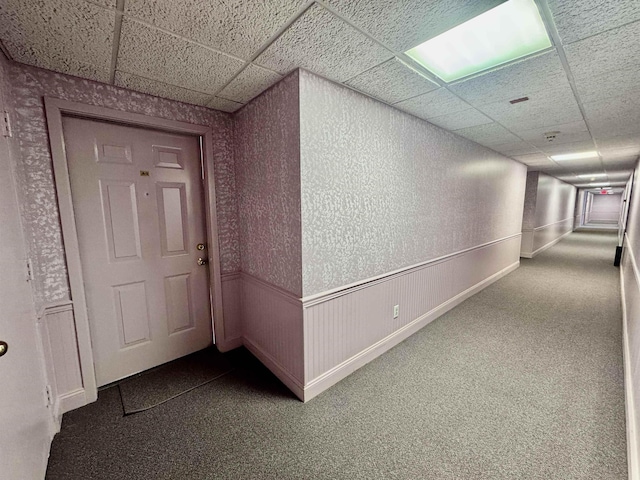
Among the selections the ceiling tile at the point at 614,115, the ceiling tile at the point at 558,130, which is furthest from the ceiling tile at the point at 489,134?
the ceiling tile at the point at 614,115

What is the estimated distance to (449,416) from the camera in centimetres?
179

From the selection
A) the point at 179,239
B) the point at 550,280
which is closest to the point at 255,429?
the point at 179,239

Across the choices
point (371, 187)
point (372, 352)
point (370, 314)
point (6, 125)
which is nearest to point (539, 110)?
point (371, 187)

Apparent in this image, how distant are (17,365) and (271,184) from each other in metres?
1.67

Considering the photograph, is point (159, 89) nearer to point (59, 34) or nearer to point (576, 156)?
point (59, 34)

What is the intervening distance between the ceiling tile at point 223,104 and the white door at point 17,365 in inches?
48.6

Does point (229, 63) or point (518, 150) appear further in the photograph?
point (518, 150)

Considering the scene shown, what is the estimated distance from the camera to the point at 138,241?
215 centimetres

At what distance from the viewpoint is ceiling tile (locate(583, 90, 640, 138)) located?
86.2 inches

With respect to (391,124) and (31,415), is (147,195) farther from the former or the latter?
(391,124)

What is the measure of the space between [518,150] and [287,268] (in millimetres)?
4454

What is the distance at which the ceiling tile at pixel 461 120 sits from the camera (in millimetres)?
2557

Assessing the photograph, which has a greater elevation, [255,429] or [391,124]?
[391,124]

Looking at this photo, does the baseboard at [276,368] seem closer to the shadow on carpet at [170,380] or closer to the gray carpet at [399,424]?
the gray carpet at [399,424]
